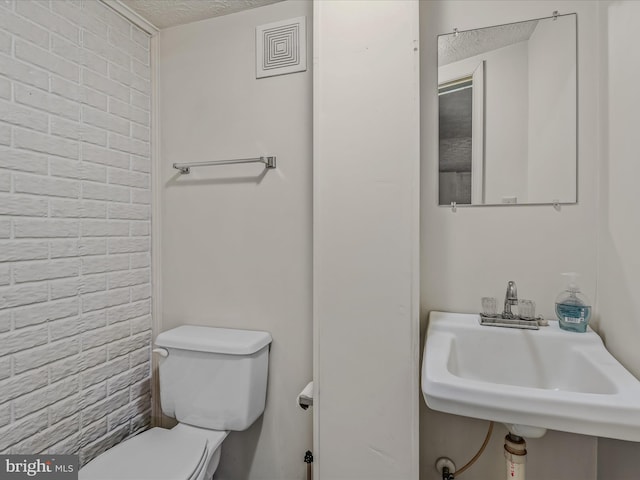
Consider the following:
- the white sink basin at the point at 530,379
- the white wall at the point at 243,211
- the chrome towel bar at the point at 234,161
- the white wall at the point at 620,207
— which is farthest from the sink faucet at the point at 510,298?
the chrome towel bar at the point at 234,161

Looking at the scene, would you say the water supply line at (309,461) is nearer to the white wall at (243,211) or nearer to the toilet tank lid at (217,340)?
the white wall at (243,211)

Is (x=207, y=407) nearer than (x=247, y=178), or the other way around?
(x=207, y=407)

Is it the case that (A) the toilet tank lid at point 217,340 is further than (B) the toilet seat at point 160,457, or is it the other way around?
(A) the toilet tank lid at point 217,340

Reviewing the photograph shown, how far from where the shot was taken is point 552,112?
1092 mm

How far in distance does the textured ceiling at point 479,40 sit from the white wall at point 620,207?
213mm

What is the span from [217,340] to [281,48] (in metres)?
1.18

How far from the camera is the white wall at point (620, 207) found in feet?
2.75

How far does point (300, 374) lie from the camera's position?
1.36m

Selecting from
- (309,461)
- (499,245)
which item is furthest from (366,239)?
(309,461)

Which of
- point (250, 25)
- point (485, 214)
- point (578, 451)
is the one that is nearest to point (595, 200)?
point (485, 214)

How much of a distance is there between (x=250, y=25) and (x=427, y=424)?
1711mm

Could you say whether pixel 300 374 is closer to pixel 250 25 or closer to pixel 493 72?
pixel 493 72

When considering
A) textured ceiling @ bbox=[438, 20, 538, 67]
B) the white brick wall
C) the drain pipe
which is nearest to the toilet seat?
the white brick wall

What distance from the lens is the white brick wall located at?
3.43ft
